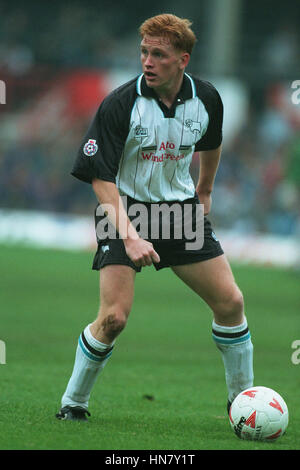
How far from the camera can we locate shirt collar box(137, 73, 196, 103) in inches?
206

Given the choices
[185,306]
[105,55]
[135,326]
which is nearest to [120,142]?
[135,326]

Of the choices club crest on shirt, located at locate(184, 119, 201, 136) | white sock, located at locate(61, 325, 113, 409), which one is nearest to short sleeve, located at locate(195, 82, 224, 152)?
club crest on shirt, located at locate(184, 119, 201, 136)

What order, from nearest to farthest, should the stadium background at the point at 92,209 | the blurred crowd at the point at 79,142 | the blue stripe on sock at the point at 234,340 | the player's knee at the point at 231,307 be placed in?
the player's knee at the point at 231,307, the blue stripe on sock at the point at 234,340, the stadium background at the point at 92,209, the blurred crowd at the point at 79,142

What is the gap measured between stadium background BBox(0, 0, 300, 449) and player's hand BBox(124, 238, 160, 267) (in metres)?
0.97

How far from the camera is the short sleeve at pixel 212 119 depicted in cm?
550

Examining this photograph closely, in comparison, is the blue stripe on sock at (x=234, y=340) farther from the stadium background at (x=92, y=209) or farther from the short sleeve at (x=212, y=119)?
the short sleeve at (x=212, y=119)

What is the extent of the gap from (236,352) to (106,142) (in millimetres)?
1522

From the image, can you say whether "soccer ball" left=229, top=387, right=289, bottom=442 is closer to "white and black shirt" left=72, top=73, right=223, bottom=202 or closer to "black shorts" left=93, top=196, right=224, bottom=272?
"black shorts" left=93, top=196, right=224, bottom=272

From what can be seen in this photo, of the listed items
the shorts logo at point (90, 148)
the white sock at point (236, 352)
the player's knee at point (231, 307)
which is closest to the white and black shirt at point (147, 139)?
the shorts logo at point (90, 148)

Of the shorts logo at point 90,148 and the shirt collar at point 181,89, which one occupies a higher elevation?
the shirt collar at point 181,89

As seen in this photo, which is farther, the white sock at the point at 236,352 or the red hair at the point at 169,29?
the white sock at the point at 236,352

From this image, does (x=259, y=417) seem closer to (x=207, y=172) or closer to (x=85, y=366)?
(x=85, y=366)

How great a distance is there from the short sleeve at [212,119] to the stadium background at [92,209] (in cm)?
176

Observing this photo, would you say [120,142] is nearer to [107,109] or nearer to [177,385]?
[107,109]
